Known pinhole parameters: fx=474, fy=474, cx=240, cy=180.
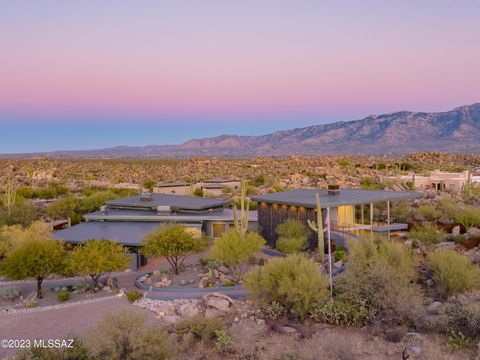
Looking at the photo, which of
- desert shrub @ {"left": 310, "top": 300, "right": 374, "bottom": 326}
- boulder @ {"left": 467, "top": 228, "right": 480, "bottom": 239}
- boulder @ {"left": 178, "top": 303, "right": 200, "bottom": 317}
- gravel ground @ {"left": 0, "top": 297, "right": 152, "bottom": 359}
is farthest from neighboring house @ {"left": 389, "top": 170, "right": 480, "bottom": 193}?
gravel ground @ {"left": 0, "top": 297, "right": 152, "bottom": 359}

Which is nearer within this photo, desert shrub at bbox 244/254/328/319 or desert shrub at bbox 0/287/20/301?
desert shrub at bbox 244/254/328/319

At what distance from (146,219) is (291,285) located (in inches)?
566

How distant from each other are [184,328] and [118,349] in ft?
10.9

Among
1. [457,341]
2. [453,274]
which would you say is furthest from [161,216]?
[457,341]

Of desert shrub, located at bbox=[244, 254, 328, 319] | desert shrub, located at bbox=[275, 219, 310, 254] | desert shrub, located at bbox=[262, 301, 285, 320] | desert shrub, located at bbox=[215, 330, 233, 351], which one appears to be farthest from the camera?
desert shrub, located at bbox=[275, 219, 310, 254]

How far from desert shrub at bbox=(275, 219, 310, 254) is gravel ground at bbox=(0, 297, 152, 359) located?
7.70 m

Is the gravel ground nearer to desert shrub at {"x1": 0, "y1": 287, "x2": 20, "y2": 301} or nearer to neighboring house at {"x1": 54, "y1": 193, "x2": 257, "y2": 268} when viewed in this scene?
desert shrub at {"x1": 0, "y1": 287, "x2": 20, "y2": 301}

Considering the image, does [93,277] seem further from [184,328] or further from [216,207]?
[216,207]

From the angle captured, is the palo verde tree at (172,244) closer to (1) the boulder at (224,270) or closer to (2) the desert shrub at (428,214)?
(1) the boulder at (224,270)

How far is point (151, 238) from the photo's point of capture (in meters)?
20.7

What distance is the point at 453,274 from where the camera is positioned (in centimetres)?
1567

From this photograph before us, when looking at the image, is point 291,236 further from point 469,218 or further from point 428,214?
point 469,218

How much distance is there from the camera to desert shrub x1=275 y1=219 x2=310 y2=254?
21312mm

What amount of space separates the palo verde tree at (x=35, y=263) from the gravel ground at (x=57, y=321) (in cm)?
245
